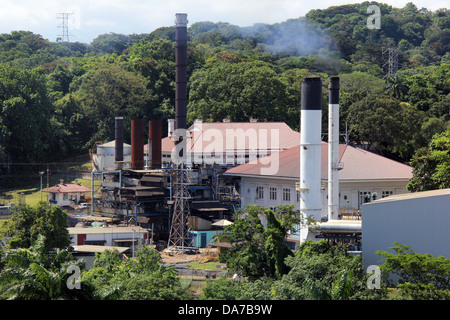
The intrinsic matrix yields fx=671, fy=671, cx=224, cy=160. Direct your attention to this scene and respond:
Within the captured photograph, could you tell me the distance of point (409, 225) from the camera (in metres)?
30.9

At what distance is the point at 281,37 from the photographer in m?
127

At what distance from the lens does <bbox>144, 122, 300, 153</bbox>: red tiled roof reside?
61.4 m

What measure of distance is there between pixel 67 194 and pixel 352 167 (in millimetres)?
28009

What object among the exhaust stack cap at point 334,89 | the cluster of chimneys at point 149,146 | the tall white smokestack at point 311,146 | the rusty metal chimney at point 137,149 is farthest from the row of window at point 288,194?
the rusty metal chimney at point 137,149

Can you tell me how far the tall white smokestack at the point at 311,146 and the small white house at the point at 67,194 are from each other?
1186 inches

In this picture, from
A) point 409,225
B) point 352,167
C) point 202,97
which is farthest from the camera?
point 202,97

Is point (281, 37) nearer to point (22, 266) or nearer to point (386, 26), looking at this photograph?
point (386, 26)

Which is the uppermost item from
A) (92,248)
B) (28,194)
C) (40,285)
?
(40,285)

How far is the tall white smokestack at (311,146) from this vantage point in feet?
131

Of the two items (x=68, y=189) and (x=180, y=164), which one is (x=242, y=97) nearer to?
(x=68, y=189)

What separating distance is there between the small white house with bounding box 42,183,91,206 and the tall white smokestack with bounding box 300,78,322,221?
30.1m

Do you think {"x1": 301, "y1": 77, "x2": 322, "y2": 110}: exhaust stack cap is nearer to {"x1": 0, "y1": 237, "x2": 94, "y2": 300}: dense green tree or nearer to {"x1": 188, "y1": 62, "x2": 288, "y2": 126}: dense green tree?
{"x1": 0, "y1": 237, "x2": 94, "y2": 300}: dense green tree

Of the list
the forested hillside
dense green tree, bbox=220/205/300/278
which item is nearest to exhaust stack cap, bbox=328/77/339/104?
dense green tree, bbox=220/205/300/278

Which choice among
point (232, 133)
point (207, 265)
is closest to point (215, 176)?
point (232, 133)
